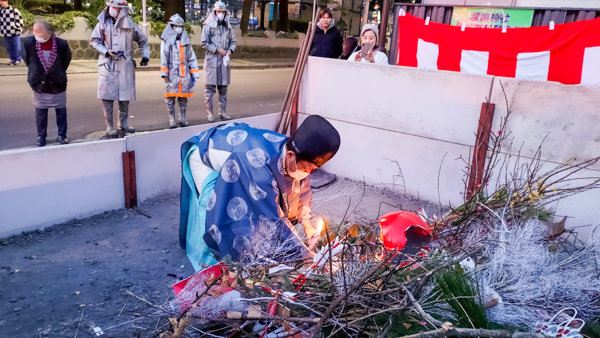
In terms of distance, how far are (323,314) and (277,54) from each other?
65.9 feet

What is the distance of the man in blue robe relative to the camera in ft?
8.75

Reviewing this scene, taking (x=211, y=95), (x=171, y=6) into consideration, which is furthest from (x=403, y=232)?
(x=171, y=6)

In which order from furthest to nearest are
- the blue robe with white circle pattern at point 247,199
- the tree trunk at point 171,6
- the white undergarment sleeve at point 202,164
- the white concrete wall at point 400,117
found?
the tree trunk at point 171,6 < the white concrete wall at point 400,117 < the white undergarment sleeve at point 202,164 < the blue robe with white circle pattern at point 247,199

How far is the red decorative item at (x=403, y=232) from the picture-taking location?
293cm

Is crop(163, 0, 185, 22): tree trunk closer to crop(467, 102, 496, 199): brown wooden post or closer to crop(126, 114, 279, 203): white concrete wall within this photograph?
crop(126, 114, 279, 203): white concrete wall

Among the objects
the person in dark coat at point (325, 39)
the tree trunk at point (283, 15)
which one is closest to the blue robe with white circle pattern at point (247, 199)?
the person in dark coat at point (325, 39)

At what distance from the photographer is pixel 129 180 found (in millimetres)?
4371

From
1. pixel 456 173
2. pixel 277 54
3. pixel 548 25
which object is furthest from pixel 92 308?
pixel 277 54

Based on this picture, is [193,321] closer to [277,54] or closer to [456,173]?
[456,173]

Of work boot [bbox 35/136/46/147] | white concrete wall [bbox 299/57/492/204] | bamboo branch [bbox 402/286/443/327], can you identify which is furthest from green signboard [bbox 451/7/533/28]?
bamboo branch [bbox 402/286/443/327]

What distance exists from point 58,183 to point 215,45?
158 inches

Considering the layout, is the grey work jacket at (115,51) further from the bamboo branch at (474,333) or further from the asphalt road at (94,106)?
the bamboo branch at (474,333)

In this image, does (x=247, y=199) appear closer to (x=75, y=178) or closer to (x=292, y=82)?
(x=75, y=178)

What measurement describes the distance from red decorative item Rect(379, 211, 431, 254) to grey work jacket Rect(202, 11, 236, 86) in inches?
197
